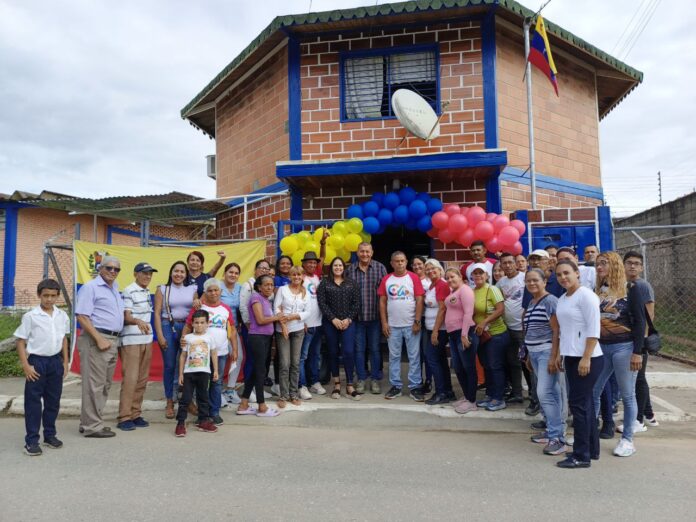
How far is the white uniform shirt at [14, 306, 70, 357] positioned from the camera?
4566 mm

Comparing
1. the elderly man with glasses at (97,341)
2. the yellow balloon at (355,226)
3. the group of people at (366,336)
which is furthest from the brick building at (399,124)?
the elderly man with glasses at (97,341)

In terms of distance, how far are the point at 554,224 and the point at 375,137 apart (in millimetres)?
3223

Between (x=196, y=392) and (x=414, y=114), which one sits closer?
(x=196, y=392)

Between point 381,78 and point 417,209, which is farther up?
point 381,78

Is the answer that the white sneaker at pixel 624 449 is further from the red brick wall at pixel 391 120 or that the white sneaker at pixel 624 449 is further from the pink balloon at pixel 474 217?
the red brick wall at pixel 391 120

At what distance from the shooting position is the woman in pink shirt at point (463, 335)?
5555 millimetres

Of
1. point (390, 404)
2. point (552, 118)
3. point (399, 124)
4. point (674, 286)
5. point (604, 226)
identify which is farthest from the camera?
point (674, 286)

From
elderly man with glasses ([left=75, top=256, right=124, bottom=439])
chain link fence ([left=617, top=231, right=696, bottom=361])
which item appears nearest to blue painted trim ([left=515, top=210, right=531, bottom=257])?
chain link fence ([left=617, top=231, right=696, bottom=361])

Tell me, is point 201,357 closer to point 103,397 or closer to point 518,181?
point 103,397

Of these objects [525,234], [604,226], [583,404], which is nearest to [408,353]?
[583,404]

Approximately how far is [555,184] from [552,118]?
52.3 inches

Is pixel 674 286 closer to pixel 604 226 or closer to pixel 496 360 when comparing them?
pixel 604 226

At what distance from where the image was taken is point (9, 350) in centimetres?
912

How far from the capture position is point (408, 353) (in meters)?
6.12
